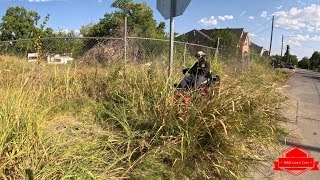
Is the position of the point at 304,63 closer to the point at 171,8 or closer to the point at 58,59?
the point at 58,59

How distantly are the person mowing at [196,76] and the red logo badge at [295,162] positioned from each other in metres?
1.71

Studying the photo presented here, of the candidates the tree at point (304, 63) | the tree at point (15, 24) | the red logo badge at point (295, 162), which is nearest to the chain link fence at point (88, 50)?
the red logo badge at point (295, 162)

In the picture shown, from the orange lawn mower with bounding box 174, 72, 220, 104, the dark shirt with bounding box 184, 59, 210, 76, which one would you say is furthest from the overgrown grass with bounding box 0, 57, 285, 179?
the dark shirt with bounding box 184, 59, 210, 76

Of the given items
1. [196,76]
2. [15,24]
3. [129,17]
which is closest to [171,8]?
[196,76]

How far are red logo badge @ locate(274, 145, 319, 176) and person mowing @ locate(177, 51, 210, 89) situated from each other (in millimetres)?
1706

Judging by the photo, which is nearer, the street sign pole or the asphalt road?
the asphalt road

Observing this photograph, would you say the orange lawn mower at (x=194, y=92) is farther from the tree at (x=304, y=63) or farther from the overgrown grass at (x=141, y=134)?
the tree at (x=304, y=63)

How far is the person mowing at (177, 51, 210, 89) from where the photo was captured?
5.59m

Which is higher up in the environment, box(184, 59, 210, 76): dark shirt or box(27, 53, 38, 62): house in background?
box(27, 53, 38, 62): house in background

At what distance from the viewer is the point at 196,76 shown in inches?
223

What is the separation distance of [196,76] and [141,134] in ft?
5.84

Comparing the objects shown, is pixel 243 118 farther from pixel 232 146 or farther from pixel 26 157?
pixel 26 157

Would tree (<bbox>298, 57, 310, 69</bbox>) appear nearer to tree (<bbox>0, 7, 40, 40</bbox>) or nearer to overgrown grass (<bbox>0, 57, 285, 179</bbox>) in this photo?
tree (<bbox>0, 7, 40, 40</bbox>)

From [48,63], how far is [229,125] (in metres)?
5.17
